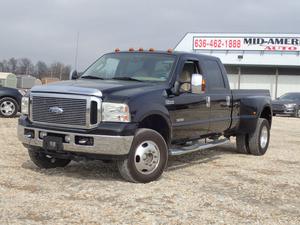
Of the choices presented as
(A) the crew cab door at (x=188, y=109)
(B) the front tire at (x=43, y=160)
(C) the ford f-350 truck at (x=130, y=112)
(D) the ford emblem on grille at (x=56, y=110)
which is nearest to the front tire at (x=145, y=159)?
(C) the ford f-350 truck at (x=130, y=112)

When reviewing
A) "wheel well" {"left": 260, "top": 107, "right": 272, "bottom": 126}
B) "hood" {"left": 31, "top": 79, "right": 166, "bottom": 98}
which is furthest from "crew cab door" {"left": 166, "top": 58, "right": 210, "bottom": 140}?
"wheel well" {"left": 260, "top": 107, "right": 272, "bottom": 126}

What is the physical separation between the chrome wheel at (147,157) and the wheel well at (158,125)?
31 centimetres

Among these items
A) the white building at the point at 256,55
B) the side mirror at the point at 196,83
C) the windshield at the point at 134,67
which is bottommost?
the side mirror at the point at 196,83

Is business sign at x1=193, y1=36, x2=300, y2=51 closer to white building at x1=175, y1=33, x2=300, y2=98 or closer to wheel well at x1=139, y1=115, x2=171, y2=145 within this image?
white building at x1=175, y1=33, x2=300, y2=98

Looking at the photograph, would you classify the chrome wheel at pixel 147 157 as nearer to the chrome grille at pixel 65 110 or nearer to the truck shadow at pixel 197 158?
the chrome grille at pixel 65 110

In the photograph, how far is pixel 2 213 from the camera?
16.6ft

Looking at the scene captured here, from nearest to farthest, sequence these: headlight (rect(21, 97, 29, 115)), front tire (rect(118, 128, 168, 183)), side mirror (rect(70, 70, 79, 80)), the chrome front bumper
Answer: the chrome front bumper
front tire (rect(118, 128, 168, 183))
headlight (rect(21, 97, 29, 115))
side mirror (rect(70, 70, 79, 80))

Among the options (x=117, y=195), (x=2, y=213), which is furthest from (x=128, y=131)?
(x=2, y=213)

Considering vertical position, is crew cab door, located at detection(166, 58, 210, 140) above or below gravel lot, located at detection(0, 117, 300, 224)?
above

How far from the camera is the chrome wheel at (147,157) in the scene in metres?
6.67

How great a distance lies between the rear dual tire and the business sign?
3164 centimetres

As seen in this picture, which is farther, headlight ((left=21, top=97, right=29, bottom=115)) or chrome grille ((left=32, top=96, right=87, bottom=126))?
headlight ((left=21, top=97, right=29, bottom=115))

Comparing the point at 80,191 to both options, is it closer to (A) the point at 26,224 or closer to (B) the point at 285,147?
(A) the point at 26,224

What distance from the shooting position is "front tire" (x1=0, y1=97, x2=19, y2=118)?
15.8 meters
